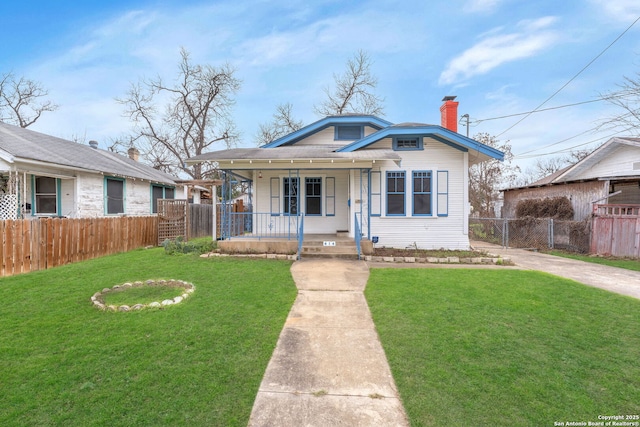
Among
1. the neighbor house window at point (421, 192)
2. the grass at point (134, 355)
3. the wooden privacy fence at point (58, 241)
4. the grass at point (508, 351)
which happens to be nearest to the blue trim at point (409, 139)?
the neighbor house window at point (421, 192)

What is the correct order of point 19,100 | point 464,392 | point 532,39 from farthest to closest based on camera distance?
point 19,100 → point 532,39 → point 464,392

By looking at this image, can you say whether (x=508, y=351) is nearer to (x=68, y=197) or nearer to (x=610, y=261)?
(x=610, y=261)

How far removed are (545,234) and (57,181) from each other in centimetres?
2078

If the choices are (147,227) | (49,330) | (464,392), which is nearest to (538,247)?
(464,392)

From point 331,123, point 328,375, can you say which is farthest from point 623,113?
point 328,375

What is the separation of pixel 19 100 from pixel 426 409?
35.6 metres

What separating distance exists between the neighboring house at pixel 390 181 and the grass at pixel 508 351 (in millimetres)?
4189

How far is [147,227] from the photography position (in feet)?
40.5

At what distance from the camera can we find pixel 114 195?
13.6 m

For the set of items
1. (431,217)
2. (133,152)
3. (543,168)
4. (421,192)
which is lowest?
(431,217)

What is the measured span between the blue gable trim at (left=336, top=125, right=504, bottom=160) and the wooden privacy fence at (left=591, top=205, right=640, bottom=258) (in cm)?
500

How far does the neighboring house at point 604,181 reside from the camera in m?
11.6

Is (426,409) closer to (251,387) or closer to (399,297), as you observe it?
(251,387)

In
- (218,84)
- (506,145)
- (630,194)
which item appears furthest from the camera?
(218,84)
